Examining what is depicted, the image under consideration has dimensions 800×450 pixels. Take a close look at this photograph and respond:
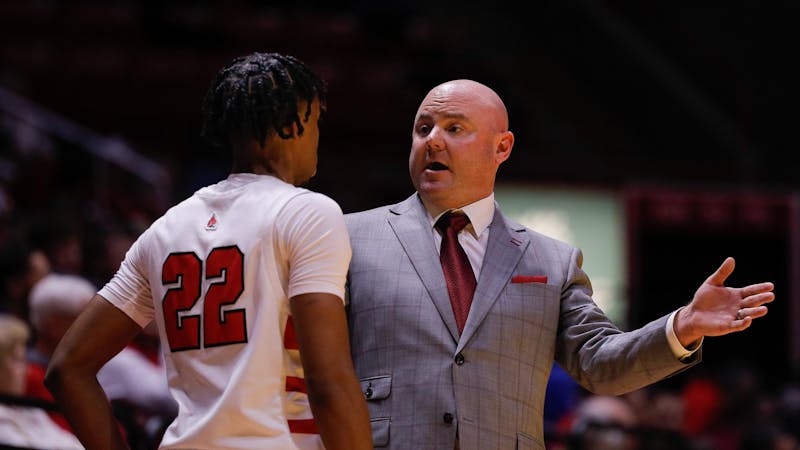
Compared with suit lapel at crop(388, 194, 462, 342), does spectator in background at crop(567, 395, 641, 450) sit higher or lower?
lower

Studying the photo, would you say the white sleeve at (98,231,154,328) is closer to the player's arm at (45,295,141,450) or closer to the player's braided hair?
the player's arm at (45,295,141,450)

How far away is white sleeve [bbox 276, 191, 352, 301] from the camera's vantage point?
88.9 inches

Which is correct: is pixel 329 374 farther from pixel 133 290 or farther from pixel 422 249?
pixel 422 249

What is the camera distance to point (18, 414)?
13.4 feet

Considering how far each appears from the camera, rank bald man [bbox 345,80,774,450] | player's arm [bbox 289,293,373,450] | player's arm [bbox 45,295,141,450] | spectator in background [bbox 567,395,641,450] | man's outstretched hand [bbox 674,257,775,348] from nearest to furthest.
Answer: player's arm [bbox 289,293,373,450] → player's arm [bbox 45,295,141,450] → man's outstretched hand [bbox 674,257,775,348] → bald man [bbox 345,80,774,450] → spectator in background [bbox 567,395,641,450]

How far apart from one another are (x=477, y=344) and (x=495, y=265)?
25 cm

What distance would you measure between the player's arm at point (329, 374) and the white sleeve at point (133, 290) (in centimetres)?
47

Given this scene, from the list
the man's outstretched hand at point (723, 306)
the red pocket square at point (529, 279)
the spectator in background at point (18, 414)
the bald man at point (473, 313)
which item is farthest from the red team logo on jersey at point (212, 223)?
the spectator in background at point (18, 414)

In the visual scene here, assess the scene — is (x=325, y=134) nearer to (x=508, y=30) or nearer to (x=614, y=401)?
(x=508, y=30)

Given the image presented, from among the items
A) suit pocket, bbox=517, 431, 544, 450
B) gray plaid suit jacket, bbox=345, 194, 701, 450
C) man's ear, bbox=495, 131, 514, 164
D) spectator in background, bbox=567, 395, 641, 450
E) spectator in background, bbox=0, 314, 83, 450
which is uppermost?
man's ear, bbox=495, 131, 514, 164

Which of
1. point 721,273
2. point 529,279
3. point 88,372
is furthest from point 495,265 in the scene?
point 88,372

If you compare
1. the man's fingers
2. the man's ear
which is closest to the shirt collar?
the man's ear

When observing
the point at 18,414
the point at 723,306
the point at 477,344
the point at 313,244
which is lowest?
the point at 18,414

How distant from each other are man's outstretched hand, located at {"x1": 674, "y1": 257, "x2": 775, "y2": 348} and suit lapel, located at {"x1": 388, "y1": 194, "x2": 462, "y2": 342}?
0.60 meters
